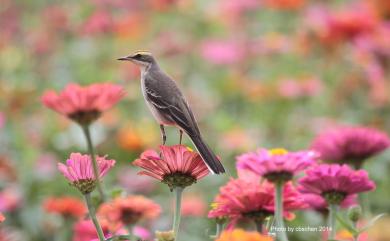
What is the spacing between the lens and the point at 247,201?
3.94 feet

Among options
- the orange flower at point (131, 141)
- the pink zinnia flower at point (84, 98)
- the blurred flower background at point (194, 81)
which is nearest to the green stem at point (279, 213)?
the pink zinnia flower at point (84, 98)

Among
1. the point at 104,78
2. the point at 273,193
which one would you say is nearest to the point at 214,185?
the point at 104,78

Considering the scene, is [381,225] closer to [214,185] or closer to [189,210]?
[189,210]

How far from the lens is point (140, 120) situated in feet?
12.5

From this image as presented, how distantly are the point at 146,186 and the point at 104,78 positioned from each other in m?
1.47

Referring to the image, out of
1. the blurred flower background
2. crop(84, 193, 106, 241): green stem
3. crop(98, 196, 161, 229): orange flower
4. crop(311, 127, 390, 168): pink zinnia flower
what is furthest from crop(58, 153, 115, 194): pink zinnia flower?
the blurred flower background

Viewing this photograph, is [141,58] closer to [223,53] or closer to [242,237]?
[242,237]

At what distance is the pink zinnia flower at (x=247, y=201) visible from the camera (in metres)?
1.20

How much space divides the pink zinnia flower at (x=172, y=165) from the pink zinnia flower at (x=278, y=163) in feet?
0.45

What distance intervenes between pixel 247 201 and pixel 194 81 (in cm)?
314

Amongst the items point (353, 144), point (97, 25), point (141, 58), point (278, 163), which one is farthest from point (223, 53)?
point (278, 163)

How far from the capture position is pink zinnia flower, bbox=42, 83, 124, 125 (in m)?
1.54

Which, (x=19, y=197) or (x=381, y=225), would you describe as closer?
(x=381, y=225)

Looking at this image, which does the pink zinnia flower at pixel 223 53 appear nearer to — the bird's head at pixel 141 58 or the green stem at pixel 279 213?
the bird's head at pixel 141 58
